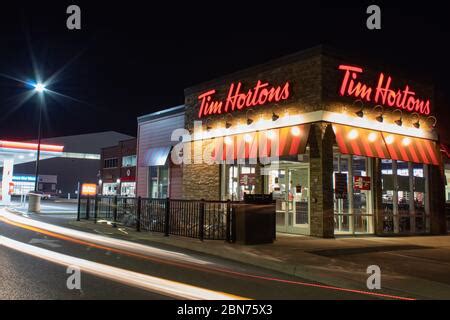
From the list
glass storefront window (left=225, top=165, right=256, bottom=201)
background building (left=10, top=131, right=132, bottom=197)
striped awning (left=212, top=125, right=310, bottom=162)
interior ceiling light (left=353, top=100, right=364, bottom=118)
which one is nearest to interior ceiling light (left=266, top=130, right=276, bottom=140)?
striped awning (left=212, top=125, right=310, bottom=162)

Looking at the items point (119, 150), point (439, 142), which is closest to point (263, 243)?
point (439, 142)

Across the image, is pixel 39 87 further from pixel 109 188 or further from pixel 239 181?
pixel 109 188

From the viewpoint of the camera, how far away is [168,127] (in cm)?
2662

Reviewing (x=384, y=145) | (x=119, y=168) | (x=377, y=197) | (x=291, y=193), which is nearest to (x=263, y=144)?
(x=291, y=193)

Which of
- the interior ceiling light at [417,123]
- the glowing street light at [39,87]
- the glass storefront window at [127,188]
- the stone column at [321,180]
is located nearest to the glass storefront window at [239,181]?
the stone column at [321,180]

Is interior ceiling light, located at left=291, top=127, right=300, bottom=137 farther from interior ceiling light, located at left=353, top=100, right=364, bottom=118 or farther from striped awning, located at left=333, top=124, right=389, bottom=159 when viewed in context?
interior ceiling light, located at left=353, top=100, right=364, bottom=118

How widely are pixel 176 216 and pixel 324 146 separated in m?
5.71

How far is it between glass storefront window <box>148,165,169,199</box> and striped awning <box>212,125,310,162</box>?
786cm

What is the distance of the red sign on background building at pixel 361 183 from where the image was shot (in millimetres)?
16094

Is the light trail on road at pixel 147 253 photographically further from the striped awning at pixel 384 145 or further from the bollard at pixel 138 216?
the striped awning at pixel 384 145

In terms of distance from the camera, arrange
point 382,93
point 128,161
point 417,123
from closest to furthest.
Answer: point 382,93 → point 417,123 → point 128,161

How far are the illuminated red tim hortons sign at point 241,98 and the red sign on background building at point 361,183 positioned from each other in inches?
163

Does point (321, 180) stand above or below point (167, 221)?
above

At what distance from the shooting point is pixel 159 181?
27391 mm
